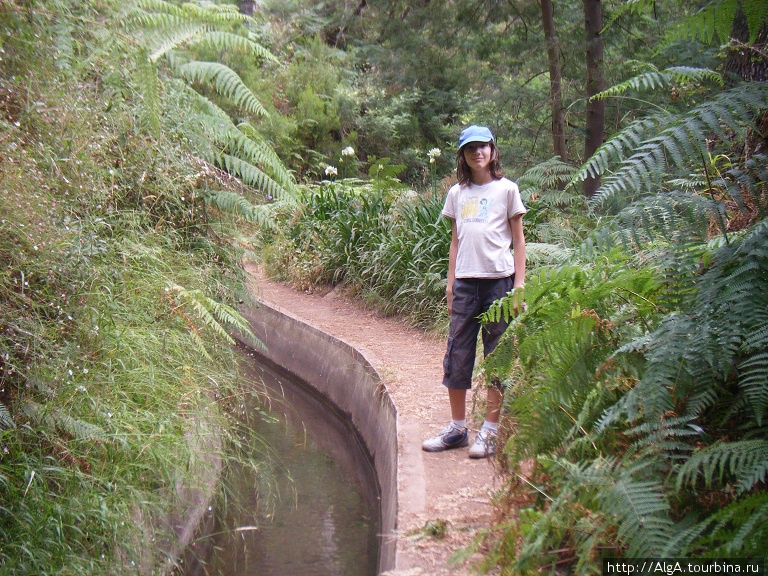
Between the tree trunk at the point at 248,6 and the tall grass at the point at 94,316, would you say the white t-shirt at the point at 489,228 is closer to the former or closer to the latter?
the tall grass at the point at 94,316

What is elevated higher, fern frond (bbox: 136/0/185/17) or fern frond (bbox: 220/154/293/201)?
fern frond (bbox: 136/0/185/17)

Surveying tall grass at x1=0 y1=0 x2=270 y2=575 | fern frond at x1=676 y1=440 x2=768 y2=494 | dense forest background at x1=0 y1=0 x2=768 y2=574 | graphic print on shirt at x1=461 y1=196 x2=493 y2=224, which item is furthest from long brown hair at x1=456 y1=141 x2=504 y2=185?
fern frond at x1=676 y1=440 x2=768 y2=494

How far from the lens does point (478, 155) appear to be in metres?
4.33

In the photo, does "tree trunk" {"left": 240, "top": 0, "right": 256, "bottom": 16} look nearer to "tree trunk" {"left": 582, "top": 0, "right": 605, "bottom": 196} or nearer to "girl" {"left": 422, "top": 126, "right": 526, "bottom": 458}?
"tree trunk" {"left": 582, "top": 0, "right": 605, "bottom": 196}

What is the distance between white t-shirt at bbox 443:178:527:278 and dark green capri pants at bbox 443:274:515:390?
2.8 inches

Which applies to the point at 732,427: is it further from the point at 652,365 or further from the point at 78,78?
the point at 78,78

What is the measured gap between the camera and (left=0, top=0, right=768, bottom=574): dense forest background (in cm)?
258

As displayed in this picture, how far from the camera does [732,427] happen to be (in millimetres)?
2727

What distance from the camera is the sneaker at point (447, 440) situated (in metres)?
4.70

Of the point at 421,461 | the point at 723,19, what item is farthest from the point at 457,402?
the point at 723,19

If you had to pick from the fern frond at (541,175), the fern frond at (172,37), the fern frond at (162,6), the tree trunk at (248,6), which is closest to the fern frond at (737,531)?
the fern frond at (172,37)

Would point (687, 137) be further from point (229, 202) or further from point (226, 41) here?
point (226, 41)

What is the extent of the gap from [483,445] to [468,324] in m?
0.71

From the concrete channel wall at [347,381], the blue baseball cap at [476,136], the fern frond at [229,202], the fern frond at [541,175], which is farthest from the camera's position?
the fern frond at [541,175]
